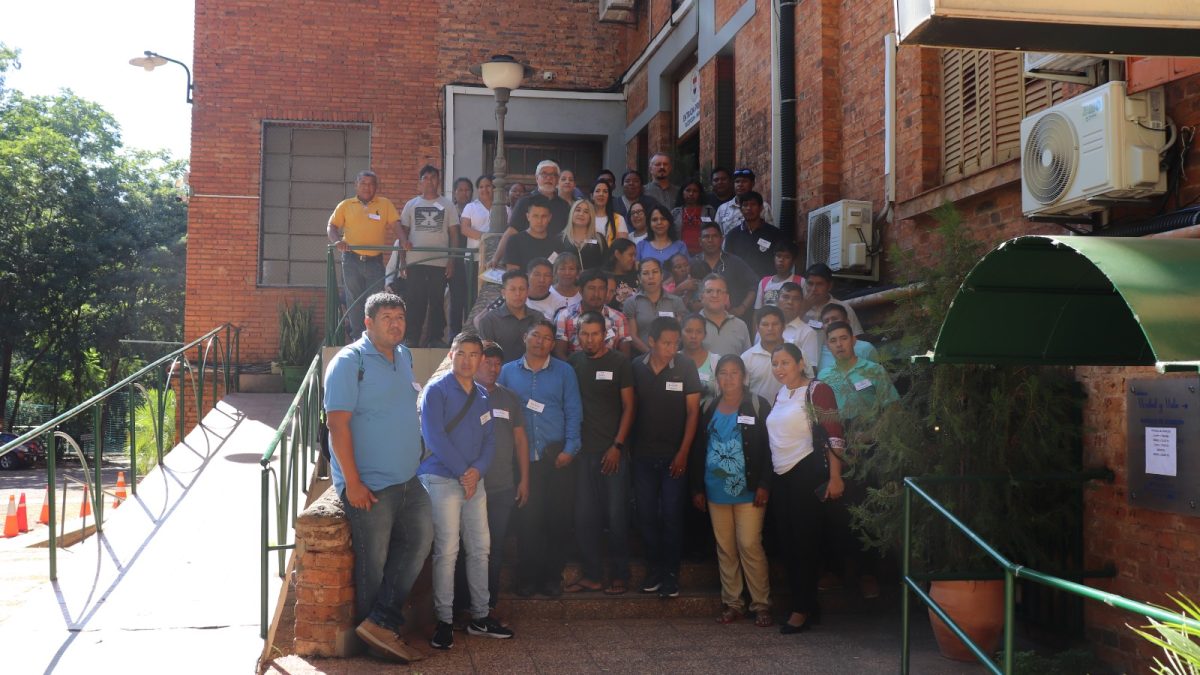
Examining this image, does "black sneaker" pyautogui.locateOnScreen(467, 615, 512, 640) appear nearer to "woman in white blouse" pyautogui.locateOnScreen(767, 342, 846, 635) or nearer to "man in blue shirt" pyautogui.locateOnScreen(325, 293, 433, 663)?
"man in blue shirt" pyautogui.locateOnScreen(325, 293, 433, 663)

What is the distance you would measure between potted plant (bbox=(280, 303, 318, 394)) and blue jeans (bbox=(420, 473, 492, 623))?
299 inches

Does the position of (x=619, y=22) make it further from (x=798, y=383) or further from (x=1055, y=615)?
(x=1055, y=615)

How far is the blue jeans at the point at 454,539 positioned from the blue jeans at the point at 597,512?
80cm

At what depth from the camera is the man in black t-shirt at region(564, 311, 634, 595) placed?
6.75 meters

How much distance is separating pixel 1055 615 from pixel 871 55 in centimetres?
488

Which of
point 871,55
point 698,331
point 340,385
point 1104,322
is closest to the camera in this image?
point 1104,322

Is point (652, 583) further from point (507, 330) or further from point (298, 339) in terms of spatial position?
point (298, 339)

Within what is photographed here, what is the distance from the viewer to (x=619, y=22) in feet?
52.3

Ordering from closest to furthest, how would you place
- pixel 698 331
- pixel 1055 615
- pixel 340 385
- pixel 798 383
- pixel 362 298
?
pixel 340 385 → pixel 1055 615 → pixel 798 383 → pixel 698 331 → pixel 362 298

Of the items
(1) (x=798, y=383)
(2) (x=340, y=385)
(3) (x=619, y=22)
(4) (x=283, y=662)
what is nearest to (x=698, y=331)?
(1) (x=798, y=383)

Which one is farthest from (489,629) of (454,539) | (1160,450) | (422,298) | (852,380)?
(422,298)

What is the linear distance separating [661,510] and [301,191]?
10.1 m

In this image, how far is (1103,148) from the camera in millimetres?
5344

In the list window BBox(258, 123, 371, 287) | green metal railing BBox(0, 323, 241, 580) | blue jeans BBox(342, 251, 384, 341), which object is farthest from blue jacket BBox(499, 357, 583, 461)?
window BBox(258, 123, 371, 287)
